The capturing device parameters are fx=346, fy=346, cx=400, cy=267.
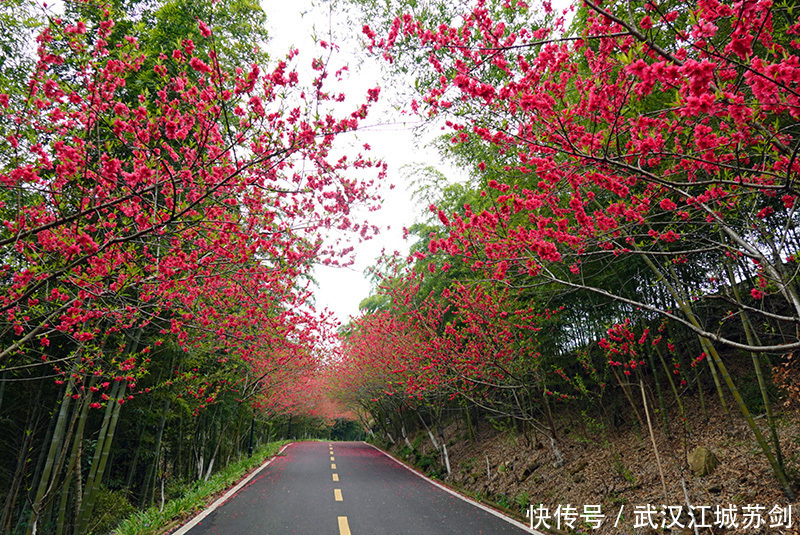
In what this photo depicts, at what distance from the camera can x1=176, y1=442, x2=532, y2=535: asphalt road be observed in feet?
15.9

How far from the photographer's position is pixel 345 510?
5836 mm

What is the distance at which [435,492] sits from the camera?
7.70m

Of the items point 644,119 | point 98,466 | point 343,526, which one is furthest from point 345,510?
point 644,119

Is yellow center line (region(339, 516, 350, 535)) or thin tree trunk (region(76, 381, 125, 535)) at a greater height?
thin tree trunk (region(76, 381, 125, 535))

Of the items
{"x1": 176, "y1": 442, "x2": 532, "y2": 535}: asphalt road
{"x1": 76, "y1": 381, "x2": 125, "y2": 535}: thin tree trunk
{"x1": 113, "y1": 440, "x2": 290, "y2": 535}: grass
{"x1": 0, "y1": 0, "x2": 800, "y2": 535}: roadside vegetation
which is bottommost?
{"x1": 176, "y1": 442, "x2": 532, "y2": 535}: asphalt road

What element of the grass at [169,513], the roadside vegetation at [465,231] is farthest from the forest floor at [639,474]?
the grass at [169,513]

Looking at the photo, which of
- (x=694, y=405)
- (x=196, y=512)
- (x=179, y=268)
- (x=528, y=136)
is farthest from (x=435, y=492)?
(x=528, y=136)

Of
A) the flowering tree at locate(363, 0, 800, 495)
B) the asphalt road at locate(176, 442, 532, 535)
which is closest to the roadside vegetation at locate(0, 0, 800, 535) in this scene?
the flowering tree at locate(363, 0, 800, 495)

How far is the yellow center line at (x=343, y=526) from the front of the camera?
4703mm

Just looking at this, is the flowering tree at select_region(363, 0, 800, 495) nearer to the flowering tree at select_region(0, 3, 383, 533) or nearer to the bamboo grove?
the bamboo grove

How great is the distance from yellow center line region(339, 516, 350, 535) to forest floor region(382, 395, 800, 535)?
9.37 feet

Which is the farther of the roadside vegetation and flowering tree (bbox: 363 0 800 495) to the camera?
the roadside vegetation

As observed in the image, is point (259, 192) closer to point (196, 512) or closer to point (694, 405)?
point (196, 512)

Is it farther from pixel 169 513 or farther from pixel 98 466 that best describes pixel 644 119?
pixel 98 466
